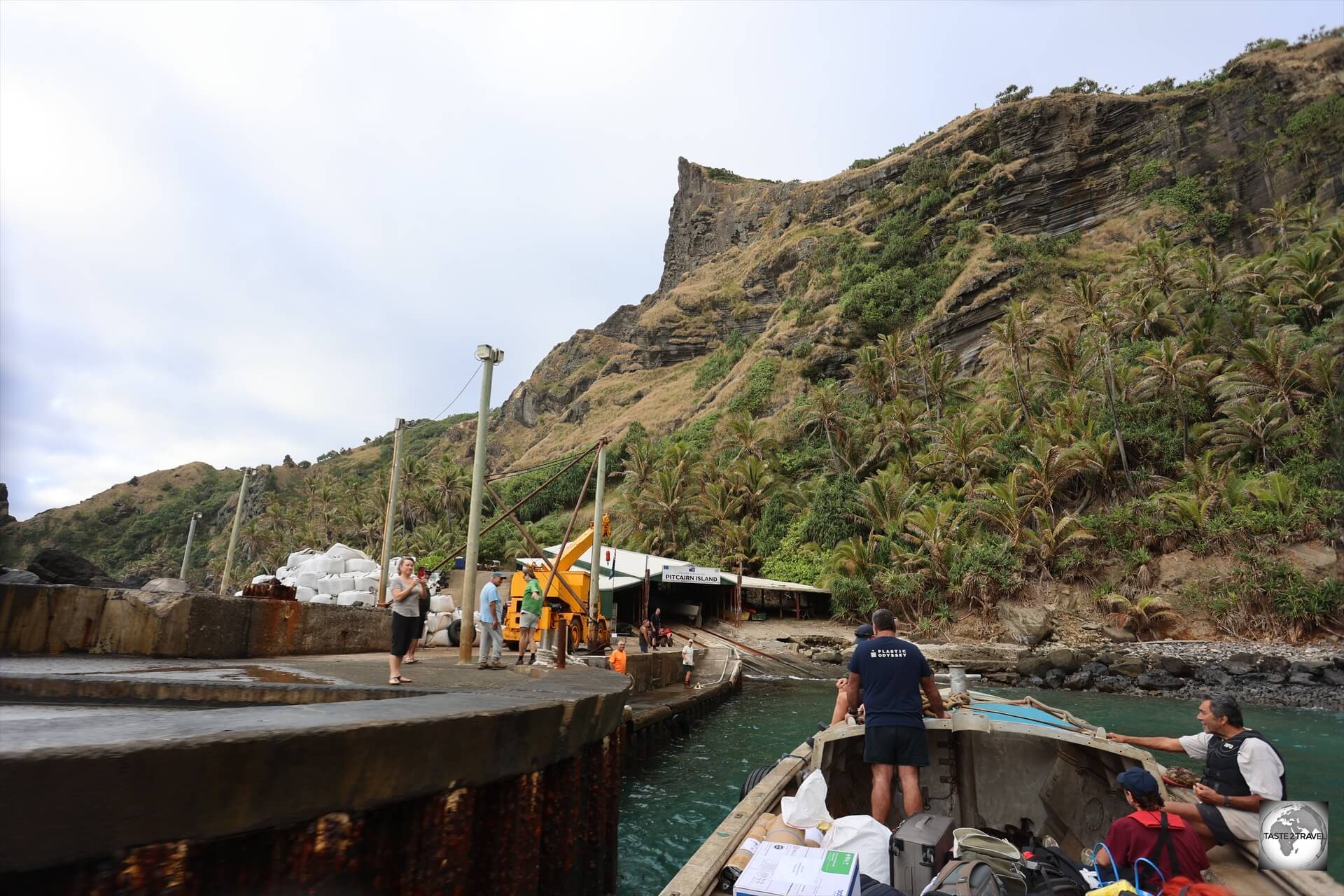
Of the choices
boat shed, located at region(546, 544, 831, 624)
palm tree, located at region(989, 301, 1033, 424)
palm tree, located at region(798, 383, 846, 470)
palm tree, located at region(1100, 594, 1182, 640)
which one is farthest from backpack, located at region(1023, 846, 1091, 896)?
palm tree, located at region(798, 383, 846, 470)

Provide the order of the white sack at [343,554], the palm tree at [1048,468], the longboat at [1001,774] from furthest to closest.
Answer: the palm tree at [1048,468] < the white sack at [343,554] < the longboat at [1001,774]

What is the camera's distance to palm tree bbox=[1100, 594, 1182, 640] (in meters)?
26.0

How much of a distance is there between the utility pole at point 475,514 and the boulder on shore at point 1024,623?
24824mm

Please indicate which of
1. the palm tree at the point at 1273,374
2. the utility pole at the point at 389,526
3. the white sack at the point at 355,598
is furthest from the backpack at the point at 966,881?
the palm tree at the point at 1273,374

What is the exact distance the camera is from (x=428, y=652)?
44.2 feet

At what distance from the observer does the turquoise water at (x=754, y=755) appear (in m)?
8.49

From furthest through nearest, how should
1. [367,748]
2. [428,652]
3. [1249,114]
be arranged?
1. [1249,114]
2. [428,652]
3. [367,748]

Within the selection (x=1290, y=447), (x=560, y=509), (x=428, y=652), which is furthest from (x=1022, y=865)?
(x=560, y=509)

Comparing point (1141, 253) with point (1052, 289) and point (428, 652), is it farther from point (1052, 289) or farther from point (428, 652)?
point (428, 652)

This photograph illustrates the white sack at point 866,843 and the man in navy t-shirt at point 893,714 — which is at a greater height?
the man in navy t-shirt at point 893,714

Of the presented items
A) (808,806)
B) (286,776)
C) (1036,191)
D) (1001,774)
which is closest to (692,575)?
(1001,774)

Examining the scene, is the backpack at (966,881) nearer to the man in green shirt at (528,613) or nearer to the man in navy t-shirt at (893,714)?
the man in navy t-shirt at (893,714)

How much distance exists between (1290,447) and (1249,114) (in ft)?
121

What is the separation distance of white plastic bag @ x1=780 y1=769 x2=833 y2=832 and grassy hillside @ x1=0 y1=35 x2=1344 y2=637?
27229 millimetres
